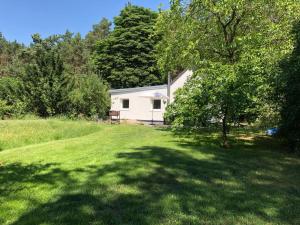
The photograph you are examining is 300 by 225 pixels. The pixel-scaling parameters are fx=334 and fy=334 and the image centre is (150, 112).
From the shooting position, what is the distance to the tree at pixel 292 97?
923cm

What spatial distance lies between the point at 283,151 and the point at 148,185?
5.90m

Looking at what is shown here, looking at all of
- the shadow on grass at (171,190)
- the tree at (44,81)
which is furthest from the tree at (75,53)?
the shadow on grass at (171,190)

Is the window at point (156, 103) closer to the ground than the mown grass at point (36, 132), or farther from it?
farther from it

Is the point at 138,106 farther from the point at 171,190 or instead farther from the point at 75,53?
the point at 75,53

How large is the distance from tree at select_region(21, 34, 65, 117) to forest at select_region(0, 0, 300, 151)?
0.21 ft

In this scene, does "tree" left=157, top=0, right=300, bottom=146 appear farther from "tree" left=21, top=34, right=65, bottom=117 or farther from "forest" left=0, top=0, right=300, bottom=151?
"tree" left=21, top=34, right=65, bottom=117

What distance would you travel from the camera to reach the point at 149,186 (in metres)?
5.62

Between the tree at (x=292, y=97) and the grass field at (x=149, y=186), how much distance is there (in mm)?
696

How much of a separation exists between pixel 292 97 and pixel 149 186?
5766 mm

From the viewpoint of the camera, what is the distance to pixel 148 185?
568 cm

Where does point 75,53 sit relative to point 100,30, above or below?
below

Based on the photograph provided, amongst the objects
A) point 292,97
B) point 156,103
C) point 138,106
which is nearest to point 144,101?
point 138,106

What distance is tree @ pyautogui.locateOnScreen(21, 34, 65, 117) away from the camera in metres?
22.0

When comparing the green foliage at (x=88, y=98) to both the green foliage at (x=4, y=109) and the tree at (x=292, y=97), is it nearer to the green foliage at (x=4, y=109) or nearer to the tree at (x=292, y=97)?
the green foliage at (x=4, y=109)
